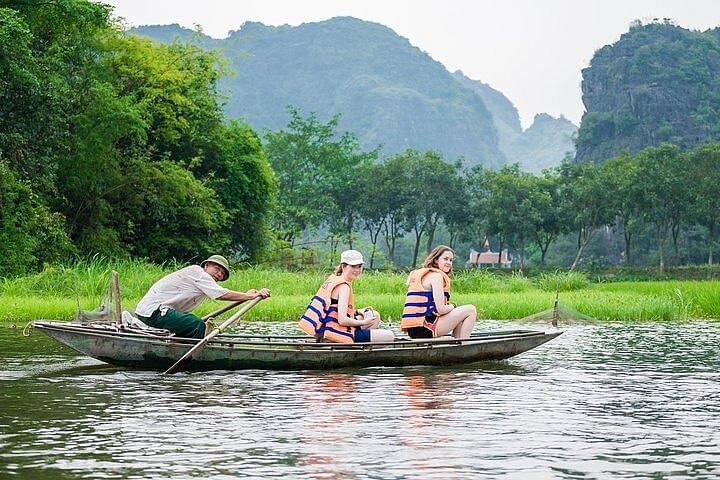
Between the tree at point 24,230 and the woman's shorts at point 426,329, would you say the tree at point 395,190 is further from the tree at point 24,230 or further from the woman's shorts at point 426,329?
the woman's shorts at point 426,329

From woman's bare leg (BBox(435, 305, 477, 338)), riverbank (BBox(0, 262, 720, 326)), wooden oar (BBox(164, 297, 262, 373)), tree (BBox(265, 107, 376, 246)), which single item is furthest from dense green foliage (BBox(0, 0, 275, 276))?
tree (BBox(265, 107, 376, 246))

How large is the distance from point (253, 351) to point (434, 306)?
97.5 inches

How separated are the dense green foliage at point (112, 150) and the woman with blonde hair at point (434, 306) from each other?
16604mm

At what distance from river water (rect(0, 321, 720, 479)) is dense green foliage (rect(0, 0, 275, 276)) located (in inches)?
609

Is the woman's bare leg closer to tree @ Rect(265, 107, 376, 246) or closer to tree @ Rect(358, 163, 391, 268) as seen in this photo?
tree @ Rect(265, 107, 376, 246)

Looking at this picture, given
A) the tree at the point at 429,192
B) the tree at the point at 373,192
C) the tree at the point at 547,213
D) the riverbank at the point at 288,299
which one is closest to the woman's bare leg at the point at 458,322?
the riverbank at the point at 288,299

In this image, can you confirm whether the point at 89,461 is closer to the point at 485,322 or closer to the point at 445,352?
the point at 445,352

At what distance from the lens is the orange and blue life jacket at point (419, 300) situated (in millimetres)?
14281

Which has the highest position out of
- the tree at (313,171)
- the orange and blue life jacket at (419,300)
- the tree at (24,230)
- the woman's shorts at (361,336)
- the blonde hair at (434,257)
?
the tree at (313,171)

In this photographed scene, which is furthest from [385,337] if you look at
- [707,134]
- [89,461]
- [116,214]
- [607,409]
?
[707,134]

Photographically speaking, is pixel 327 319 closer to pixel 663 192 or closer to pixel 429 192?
pixel 663 192

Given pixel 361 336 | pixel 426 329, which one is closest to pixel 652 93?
pixel 426 329

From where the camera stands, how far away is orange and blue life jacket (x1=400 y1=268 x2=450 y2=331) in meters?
14.3

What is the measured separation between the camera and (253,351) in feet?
44.2
